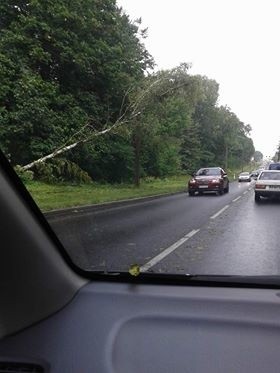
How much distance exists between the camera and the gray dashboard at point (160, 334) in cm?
209

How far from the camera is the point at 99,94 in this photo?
5.36m

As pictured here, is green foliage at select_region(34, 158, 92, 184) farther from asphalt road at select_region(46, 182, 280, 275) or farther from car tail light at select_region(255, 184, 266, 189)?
car tail light at select_region(255, 184, 266, 189)

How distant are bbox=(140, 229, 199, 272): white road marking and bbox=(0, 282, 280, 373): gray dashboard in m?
0.51

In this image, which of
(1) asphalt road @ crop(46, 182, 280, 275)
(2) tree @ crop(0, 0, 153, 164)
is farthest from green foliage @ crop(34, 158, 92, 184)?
(1) asphalt road @ crop(46, 182, 280, 275)

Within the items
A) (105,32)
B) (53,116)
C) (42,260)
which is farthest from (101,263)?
(105,32)

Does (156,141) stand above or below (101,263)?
above

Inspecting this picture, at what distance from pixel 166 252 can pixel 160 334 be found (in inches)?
109

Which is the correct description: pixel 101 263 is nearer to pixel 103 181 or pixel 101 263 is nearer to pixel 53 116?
pixel 53 116

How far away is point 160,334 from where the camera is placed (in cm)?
227

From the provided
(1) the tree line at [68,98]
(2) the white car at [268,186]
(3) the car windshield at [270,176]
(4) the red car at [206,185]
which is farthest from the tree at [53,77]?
(4) the red car at [206,185]

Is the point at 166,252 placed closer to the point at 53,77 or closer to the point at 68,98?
the point at 68,98

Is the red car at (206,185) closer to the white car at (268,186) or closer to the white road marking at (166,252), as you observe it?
the white car at (268,186)

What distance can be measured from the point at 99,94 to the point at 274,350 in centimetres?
383

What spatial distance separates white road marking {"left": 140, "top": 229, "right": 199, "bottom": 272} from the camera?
3463 millimetres
